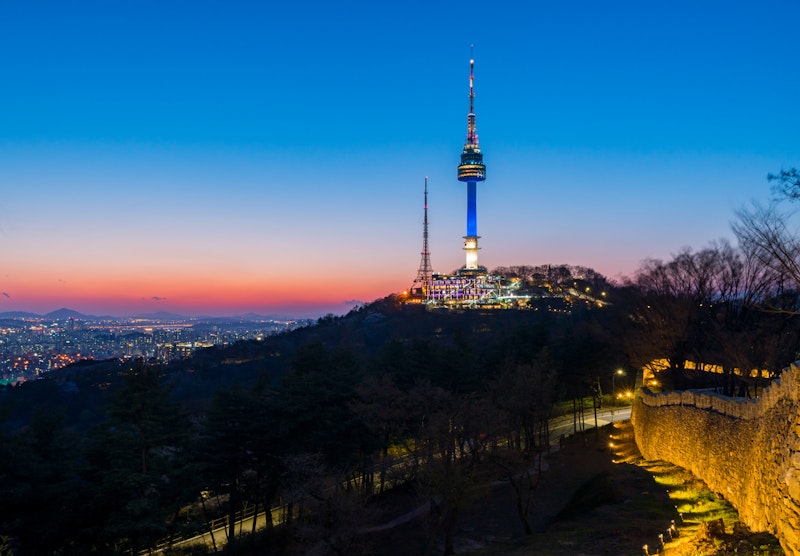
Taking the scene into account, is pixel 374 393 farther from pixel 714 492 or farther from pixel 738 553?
pixel 738 553

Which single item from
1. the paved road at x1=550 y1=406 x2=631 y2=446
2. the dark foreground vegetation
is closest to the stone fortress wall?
the dark foreground vegetation

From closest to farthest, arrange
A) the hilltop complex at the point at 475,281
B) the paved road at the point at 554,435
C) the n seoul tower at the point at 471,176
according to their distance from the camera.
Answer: the paved road at the point at 554,435 < the hilltop complex at the point at 475,281 < the n seoul tower at the point at 471,176

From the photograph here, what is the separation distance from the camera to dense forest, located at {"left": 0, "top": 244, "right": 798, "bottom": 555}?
19.5m

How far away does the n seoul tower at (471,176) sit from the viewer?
162 m

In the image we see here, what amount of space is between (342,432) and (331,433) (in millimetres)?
1113

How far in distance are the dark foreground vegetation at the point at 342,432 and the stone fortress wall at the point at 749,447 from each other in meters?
3.23

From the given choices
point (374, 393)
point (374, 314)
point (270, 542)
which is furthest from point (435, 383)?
point (374, 314)

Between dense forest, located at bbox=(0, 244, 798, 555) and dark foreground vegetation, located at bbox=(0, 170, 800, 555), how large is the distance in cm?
10

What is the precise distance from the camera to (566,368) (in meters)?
41.9

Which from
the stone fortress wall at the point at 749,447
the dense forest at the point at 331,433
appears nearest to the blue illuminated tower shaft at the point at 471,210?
the dense forest at the point at 331,433

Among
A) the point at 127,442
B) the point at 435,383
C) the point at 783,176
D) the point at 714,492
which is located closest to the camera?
the point at 783,176

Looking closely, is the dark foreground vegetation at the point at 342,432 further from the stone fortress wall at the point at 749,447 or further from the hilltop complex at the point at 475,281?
the hilltop complex at the point at 475,281

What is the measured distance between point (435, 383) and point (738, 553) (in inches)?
1050

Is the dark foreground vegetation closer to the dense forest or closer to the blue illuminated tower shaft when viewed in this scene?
the dense forest
